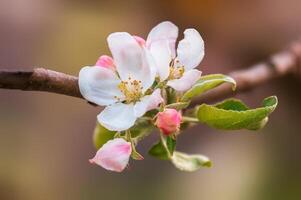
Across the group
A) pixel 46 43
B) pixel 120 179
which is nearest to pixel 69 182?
pixel 120 179

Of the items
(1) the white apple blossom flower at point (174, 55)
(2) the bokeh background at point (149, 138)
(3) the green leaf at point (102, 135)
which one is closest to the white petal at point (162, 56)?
(1) the white apple blossom flower at point (174, 55)

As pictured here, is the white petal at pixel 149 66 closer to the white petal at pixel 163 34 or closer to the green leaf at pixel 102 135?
the white petal at pixel 163 34

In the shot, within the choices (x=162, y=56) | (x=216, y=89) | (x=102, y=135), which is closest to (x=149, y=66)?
(x=162, y=56)

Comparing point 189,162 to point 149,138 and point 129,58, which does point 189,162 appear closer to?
point 129,58

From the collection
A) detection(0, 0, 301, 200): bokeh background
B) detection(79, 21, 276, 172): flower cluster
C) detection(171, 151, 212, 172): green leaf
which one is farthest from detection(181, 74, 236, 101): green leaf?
detection(0, 0, 301, 200): bokeh background

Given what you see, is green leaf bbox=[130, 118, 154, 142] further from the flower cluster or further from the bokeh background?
the bokeh background

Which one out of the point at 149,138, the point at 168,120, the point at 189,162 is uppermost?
the point at 168,120

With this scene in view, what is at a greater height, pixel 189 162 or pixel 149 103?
pixel 149 103

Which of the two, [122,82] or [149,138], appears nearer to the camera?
[122,82]
